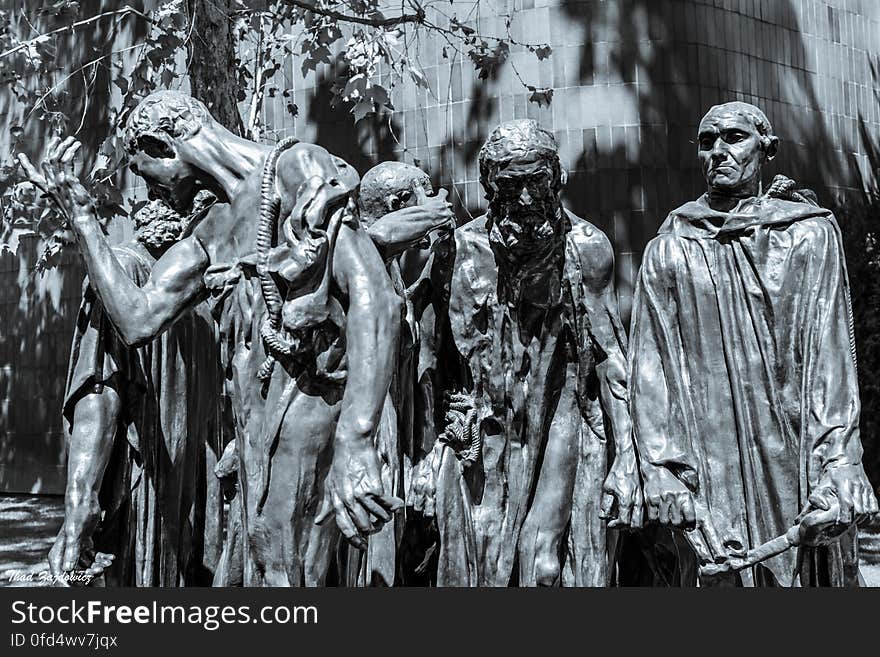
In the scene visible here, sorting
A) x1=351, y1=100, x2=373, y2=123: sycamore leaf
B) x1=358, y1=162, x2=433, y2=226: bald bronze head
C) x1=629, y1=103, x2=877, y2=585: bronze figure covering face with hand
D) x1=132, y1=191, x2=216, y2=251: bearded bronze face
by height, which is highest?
x1=351, y1=100, x2=373, y2=123: sycamore leaf

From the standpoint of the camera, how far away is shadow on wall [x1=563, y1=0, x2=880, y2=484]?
10.8 m

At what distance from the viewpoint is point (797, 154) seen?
1198cm

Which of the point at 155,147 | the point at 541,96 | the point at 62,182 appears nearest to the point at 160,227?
the point at 62,182

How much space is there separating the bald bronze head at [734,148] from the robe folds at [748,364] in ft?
0.29

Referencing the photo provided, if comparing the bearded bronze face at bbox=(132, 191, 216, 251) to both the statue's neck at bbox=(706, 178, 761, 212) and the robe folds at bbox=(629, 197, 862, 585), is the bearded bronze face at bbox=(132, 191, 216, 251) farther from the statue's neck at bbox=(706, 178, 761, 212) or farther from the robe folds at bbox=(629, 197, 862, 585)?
the statue's neck at bbox=(706, 178, 761, 212)

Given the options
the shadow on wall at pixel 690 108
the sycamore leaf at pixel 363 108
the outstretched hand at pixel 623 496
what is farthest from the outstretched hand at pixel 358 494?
the shadow on wall at pixel 690 108

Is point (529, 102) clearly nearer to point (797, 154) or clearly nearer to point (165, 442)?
→ point (797, 154)

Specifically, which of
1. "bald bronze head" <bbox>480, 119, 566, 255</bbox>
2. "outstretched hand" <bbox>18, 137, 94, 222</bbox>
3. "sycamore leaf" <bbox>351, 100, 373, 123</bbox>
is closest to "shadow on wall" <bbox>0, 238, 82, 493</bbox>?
"sycamore leaf" <bbox>351, 100, 373, 123</bbox>

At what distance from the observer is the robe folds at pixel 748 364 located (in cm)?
493

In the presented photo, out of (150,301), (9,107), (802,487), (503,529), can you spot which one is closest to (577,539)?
(503,529)

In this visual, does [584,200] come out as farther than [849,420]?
Yes

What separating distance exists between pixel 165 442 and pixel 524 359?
60.0 inches

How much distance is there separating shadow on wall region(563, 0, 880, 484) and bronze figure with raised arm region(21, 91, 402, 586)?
6344 millimetres

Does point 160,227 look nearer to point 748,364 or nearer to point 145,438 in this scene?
point 145,438
